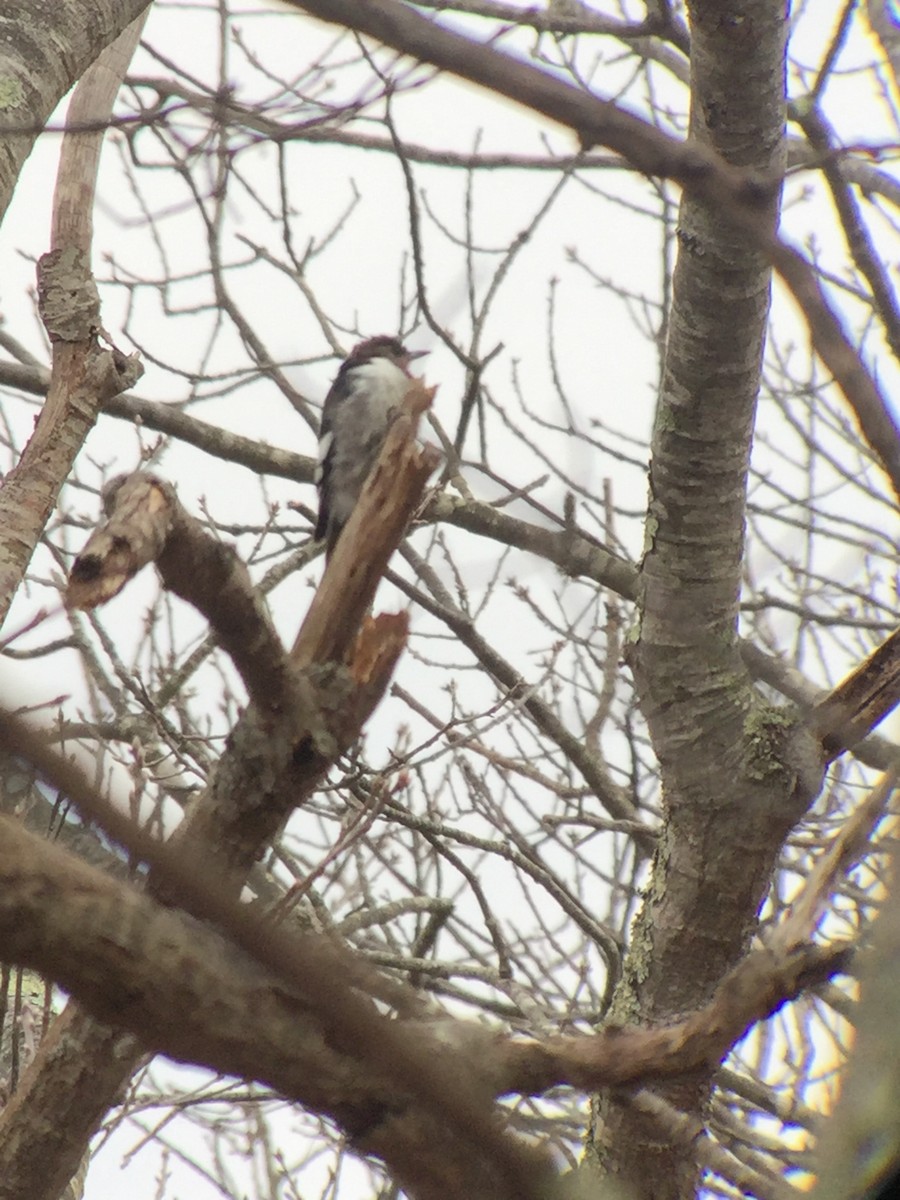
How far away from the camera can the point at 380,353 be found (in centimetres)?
623

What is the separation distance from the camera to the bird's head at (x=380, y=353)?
19.6 feet

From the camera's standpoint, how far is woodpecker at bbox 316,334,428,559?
5.65 m

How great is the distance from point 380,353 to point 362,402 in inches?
15.3

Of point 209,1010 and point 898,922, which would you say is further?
point 209,1010

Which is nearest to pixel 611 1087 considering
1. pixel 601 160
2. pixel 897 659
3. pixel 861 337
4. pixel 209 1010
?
pixel 209 1010

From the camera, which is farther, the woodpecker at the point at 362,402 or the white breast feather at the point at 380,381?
the white breast feather at the point at 380,381

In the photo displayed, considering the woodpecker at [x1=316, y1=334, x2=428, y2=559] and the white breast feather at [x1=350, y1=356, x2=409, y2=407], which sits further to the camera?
the white breast feather at [x1=350, y1=356, x2=409, y2=407]

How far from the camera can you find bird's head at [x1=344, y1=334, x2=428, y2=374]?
5.98 metres

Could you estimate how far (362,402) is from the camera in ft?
19.6

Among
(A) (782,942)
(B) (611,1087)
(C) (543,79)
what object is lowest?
(B) (611,1087)

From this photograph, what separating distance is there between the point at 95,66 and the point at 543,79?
152 inches

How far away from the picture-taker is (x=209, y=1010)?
96cm

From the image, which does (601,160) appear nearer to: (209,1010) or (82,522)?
(82,522)

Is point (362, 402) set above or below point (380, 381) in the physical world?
below
